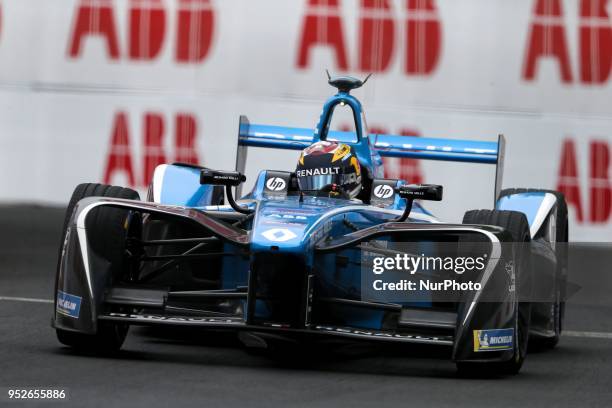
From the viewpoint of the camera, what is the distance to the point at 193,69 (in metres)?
15.8

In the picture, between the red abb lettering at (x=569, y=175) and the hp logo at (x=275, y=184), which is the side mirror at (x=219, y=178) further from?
the red abb lettering at (x=569, y=175)

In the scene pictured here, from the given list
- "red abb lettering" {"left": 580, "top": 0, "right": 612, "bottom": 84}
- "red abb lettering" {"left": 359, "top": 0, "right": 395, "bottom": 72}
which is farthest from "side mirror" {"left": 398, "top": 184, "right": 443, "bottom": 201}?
"red abb lettering" {"left": 580, "top": 0, "right": 612, "bottom": 84}

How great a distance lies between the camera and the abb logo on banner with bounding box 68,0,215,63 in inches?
623

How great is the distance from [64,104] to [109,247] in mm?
8129

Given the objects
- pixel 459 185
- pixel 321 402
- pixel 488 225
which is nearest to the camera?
pixel 321 402

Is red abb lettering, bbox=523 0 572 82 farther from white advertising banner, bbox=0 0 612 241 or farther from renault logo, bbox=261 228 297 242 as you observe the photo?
renault logo, bbox=261 228 297 242

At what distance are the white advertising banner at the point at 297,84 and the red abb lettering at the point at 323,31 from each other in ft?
0.05

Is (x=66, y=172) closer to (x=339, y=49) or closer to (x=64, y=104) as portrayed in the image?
(x=64, y=104)

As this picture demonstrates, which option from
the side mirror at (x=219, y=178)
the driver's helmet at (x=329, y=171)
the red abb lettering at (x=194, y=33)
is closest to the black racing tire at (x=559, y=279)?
the driver's helmet at (x=329, y=171)

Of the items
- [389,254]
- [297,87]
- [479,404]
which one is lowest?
[479,404]

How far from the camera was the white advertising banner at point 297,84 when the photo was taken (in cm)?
1516

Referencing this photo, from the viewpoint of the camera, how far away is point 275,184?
31.4 feet

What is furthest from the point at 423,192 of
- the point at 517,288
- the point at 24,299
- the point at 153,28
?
the point at 153,28

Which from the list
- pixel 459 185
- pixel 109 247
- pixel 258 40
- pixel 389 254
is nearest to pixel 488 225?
pixel 389 254
